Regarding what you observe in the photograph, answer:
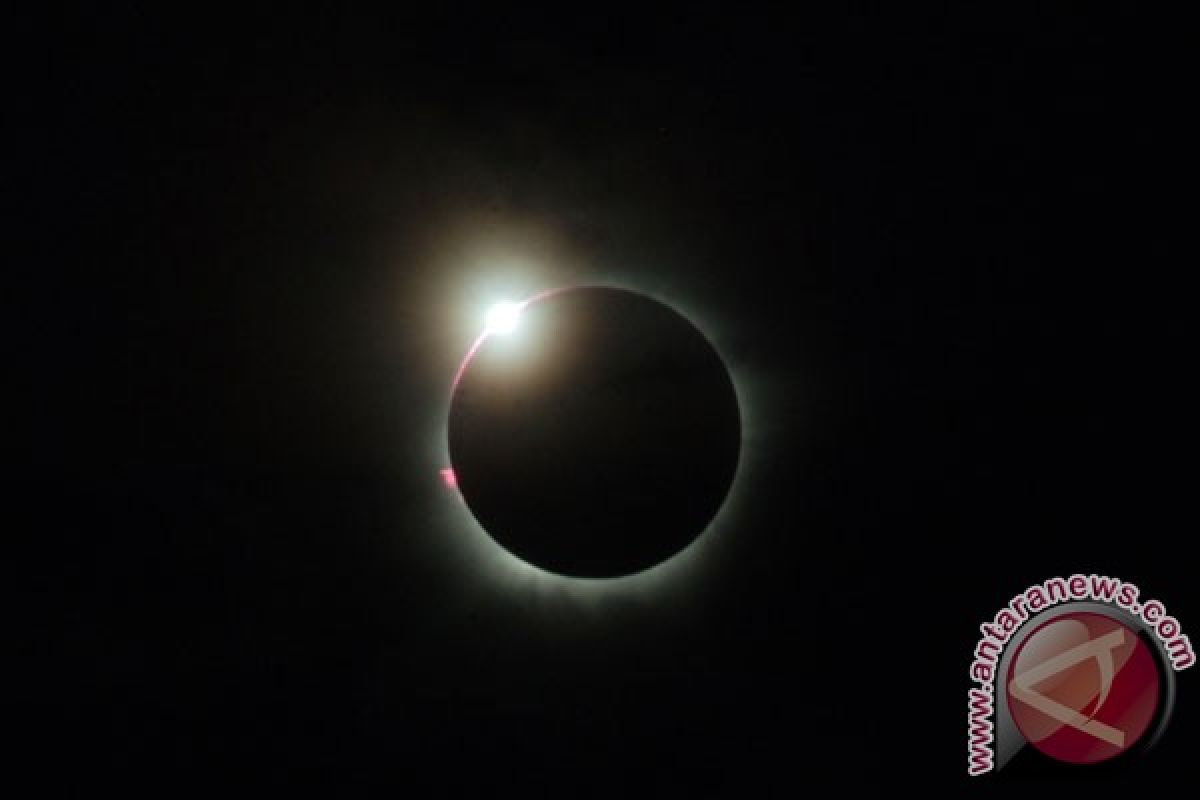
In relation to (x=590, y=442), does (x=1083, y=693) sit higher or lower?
lower

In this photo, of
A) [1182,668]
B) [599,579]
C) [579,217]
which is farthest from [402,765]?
[1182,668]

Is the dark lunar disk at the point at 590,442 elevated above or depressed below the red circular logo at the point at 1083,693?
above

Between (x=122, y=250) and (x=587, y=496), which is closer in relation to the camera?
(x=587, y=496)

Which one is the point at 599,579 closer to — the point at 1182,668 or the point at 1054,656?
A: the point at 1054,656

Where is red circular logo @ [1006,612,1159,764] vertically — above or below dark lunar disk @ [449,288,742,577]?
below
